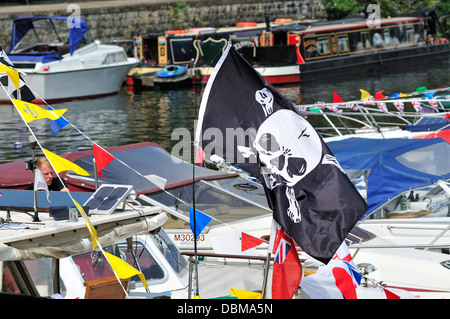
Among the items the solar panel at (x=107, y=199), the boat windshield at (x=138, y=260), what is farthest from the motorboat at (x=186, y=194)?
the solar panel at (x=107, y=199)

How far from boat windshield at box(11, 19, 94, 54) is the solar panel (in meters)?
23.6

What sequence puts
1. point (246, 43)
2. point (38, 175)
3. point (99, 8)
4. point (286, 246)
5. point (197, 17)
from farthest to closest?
1. point (197, 17)
2. point (99, 8)
3. point (246, 43)
4. point (38, 175)
5. point (286, 246)

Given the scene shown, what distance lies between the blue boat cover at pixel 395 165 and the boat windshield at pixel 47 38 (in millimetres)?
20568

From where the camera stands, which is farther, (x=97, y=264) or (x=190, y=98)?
(x=190, y=98)

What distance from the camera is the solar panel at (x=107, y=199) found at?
7.03 meters

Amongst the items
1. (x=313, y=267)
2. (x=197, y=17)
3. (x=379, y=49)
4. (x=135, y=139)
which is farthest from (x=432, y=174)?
(x=197, y=17)

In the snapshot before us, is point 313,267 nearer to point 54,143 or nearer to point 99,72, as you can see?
point 54,143

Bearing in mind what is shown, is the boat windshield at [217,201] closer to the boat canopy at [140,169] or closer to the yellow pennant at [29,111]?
the boat canopy at [140,169]

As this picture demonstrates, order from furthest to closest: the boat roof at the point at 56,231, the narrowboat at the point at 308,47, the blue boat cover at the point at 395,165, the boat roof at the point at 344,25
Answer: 1. the boat roof at the point at 344,25
2. the narrowboat at the point at 308,47
3. the blue boat cover at the point at 395,165
4. the boat roof at the point at 56,231

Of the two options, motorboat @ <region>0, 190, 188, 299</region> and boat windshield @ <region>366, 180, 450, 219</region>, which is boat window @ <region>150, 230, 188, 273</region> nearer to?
motorboat @ <region>0, 190, 188, 299</region>

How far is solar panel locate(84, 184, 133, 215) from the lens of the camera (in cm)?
703

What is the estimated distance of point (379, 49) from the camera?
36.1 metres

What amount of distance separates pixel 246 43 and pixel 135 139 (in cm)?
1296

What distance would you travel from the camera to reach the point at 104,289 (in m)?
6.92
